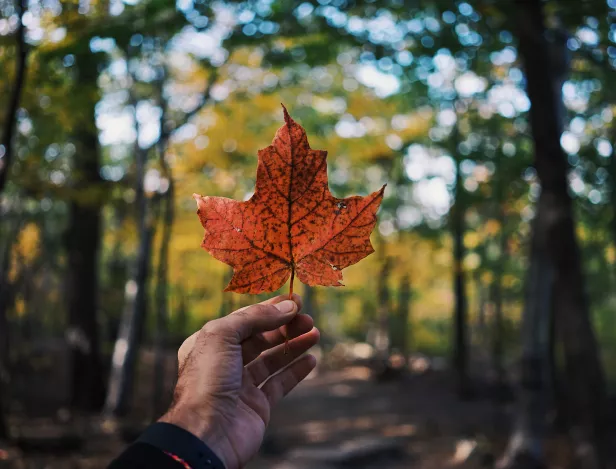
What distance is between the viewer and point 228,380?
1.37 m

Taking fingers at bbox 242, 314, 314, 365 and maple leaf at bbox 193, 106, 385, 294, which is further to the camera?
fingers at bbox 242, 314, 314, 365

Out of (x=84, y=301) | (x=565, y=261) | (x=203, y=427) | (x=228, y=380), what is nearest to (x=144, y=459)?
(x=203, y=427)

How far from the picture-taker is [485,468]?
7.79m

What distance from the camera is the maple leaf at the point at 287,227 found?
4.05 ft

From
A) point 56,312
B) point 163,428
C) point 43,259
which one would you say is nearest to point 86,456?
point 163,428

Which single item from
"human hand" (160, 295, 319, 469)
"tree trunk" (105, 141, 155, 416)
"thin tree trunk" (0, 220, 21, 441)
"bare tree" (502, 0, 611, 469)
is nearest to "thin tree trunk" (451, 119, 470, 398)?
"bare tree" (502, 0, 611, 469)

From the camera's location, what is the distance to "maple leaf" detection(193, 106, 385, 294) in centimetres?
124

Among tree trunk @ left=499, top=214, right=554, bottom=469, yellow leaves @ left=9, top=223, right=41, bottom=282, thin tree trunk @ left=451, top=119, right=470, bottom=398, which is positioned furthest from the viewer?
yellow leaves @ left=9, top=223, right=41, bottom=282

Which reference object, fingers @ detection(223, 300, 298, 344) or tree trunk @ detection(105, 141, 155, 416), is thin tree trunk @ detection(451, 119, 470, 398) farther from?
fingers @ detection(223, 300, 298, 344)

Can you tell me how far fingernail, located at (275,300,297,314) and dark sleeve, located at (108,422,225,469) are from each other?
0.37 m

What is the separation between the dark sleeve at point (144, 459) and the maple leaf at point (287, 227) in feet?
1.33

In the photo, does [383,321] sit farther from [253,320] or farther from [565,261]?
[253,320]

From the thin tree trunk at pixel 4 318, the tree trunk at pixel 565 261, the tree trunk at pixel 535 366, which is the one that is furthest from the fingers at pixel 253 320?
the thin tree trunk at pixel 4 318

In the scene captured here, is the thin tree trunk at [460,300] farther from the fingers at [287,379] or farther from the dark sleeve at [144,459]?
the dark sleeve at [144,459]
